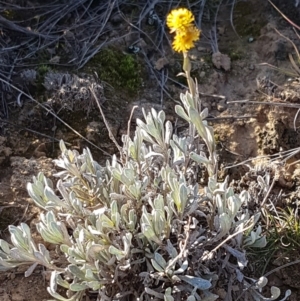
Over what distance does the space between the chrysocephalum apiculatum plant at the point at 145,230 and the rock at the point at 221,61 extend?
2.81ft

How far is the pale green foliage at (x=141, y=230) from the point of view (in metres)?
1.91

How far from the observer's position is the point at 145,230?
1.85 m

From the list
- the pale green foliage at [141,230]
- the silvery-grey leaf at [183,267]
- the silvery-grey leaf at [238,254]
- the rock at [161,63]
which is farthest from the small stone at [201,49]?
the silvery-grey leaf at [183,267]

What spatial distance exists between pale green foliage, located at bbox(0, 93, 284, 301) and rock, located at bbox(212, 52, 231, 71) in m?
0.86

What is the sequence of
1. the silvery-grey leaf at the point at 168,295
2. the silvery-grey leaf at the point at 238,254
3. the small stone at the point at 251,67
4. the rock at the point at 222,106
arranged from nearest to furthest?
the silvery-grey leaf at the point at 168,295 → the silvery-grey leaf at the point at 238,254 → the rock at the point at 222,106 → the small stone at the point at 251,67

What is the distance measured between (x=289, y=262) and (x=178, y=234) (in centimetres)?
50

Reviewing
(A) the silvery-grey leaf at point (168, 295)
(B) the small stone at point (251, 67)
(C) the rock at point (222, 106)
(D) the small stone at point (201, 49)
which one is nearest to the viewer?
(A) the silvery-grey leaf at point (168, 295)

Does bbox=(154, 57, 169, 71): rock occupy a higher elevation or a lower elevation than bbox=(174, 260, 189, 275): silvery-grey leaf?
higher

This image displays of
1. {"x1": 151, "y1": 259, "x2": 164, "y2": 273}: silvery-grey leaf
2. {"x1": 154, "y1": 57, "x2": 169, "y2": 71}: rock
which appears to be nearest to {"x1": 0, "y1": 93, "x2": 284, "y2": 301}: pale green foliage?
{"x1": 151, "y1": 259, "x2": 164, "y2": 273}: silvery-grey leaf

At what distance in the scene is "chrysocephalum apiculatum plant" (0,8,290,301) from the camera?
190cm

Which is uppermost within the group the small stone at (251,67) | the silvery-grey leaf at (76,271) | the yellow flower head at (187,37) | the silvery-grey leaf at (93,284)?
the yellow flower head at (187,37)

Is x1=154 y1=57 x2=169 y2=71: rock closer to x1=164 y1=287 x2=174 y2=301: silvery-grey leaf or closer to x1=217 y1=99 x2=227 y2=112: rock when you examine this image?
x1=217 y1=99 x2=227 y2=112: rock

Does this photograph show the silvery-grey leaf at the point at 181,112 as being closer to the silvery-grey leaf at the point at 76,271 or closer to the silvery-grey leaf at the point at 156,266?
the silvery-grey leaf at the point at 156,266

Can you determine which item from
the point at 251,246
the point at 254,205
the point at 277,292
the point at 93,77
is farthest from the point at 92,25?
the point at 277,292
